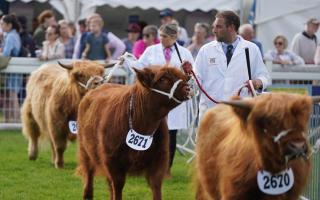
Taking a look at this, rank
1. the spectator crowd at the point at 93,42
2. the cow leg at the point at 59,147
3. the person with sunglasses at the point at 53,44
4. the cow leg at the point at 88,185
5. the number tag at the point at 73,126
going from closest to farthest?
the cow leg at the point at 88,185 → the number tag at the point at 73,126 → the cow leg at the point at 59,147 → the spectator crowd at the point at 93,42 → the person with sunglasses at the point at 53,44

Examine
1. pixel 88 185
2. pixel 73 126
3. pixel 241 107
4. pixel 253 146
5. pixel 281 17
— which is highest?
pixel 281 17

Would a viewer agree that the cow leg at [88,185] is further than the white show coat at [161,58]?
No

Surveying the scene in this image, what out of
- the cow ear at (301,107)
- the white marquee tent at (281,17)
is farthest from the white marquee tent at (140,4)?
the cow ear at (301,107)

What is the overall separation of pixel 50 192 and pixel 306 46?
8891 mm

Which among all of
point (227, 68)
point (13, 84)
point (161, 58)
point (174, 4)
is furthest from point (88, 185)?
point (174, 4)

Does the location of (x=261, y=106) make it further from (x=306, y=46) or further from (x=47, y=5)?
(x=47, y=5)

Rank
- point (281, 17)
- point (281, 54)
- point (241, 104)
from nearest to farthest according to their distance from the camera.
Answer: point (241, 104)
point (281, 54)
point (281, 17)

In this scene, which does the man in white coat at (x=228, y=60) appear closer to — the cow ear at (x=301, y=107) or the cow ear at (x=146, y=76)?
Answer: the cow ear at (x=146, y=76)

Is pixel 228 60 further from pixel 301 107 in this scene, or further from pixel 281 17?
pixel 281 17

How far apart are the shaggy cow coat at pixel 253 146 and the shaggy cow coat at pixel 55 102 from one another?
14.3 ft

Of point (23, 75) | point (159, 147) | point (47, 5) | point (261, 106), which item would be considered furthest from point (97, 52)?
point (261, 106)

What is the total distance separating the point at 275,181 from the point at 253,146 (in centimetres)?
31

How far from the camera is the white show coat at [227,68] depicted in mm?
8406

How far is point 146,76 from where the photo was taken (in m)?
8.12
